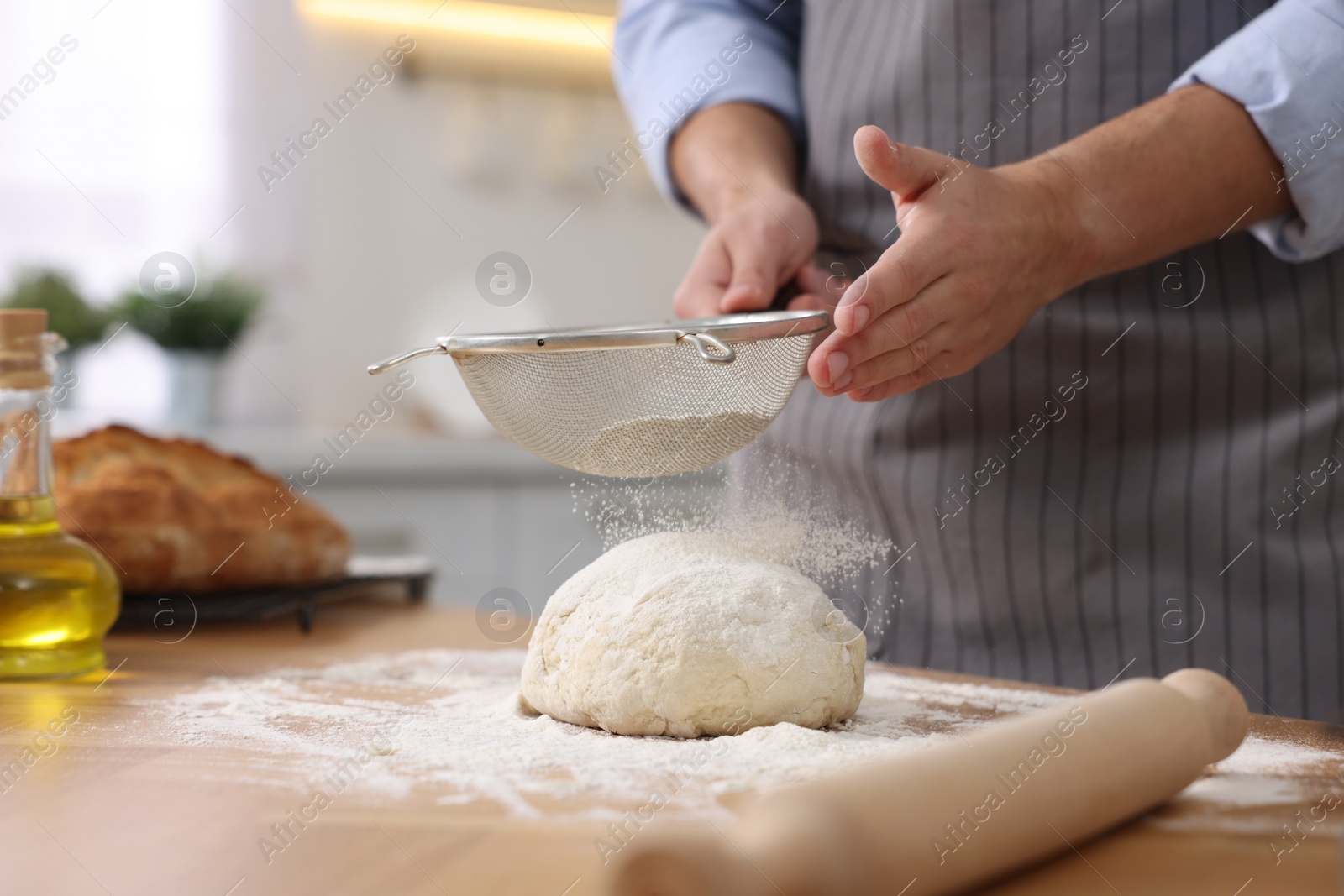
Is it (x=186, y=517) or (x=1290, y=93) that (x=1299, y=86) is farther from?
(x=186, y=517)

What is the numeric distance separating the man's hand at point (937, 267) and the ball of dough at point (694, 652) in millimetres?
175

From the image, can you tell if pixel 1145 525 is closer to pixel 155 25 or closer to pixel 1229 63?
pixel 1229 63

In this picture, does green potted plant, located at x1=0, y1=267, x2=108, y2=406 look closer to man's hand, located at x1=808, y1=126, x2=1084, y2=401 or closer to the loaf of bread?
the loaf of bread

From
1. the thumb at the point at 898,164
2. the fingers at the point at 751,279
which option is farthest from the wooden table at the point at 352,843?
the fingers at the point at 751,279

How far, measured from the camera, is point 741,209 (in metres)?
1.16

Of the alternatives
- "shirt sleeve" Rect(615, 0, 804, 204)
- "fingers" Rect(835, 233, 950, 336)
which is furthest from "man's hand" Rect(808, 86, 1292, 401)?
"shirt sleeve" Rect(615, 0, 804, 204)

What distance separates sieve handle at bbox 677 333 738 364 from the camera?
85 cm

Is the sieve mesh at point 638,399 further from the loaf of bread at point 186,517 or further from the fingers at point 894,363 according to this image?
the loaf of bread at point 186,517

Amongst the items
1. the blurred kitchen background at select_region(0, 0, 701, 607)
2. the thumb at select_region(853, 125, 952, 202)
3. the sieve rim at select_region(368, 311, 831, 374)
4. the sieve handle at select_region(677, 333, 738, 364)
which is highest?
the blurred kitchen background at select_region(0, 0, 701, 607)

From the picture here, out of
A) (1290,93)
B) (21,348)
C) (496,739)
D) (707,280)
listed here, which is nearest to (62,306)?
(21,348)

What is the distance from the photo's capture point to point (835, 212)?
4.42 ft

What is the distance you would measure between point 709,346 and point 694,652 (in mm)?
242

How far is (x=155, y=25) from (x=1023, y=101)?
280cm

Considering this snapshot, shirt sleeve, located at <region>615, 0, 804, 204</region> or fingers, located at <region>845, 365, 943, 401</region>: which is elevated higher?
shirt sleeve, located at <region>615, 0, 804, 204</region>
